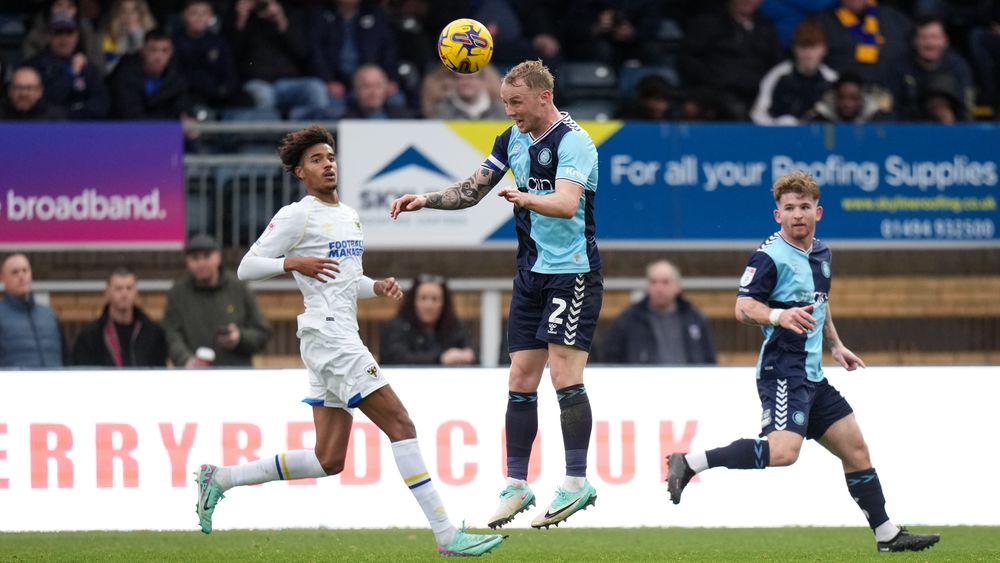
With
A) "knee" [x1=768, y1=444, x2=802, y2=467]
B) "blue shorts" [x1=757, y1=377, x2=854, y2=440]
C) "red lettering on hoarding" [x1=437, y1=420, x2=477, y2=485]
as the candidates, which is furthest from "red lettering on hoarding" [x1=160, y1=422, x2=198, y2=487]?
"knee" [x1=768, y1=444, x2=802, y2=467]

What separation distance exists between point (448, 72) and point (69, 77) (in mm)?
3450

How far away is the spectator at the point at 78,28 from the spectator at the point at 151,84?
49cm

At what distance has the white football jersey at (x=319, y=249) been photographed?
8.23 m

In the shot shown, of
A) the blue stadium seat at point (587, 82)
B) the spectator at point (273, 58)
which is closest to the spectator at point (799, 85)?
the blue stadium seat at point (587, 82)

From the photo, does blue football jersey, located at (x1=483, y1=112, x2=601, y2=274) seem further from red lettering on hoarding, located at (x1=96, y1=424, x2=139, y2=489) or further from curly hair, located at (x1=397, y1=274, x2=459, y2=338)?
curly hair, located at (x1=397, y1=274, x2=459, y2=338)

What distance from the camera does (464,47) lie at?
848cm

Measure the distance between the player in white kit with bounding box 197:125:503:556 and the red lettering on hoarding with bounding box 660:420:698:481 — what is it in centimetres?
305

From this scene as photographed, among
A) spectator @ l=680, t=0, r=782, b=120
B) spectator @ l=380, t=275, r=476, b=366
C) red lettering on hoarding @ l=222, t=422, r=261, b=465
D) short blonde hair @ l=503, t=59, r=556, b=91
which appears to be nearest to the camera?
short blonde hair @ l=503, t=59, r=556, b=91

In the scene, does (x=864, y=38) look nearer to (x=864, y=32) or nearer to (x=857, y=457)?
(x=864, y=32)

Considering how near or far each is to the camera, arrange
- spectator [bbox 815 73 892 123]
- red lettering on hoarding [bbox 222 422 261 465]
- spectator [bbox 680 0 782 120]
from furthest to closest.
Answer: spectator [bbox 680 0 782 120], spectator [bbox 815 73 892 123], red lettering on hoarding [bbox 222 422 261 465]

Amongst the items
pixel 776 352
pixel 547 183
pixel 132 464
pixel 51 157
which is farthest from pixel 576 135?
pixel 51 157

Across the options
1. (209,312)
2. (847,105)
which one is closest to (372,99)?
(209,312)

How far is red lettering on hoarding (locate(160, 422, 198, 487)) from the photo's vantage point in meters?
10.8

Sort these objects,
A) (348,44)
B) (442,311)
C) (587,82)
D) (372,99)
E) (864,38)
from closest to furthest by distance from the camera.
Result: (442,311), (372,99), (348,44), (587,82), (864,38)
